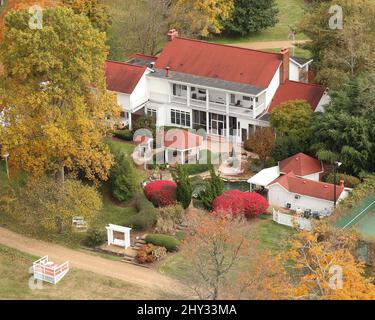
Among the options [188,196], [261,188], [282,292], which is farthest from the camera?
[261,188]

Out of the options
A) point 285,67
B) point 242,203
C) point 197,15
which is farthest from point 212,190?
point 197,15

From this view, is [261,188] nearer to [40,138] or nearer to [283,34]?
[40,138]

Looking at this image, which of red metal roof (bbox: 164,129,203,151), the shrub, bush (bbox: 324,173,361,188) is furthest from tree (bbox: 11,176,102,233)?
bush (bbox: 324,173,361,188)

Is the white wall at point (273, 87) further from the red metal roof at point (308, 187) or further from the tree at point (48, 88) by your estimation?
the tree at point (48, 88)

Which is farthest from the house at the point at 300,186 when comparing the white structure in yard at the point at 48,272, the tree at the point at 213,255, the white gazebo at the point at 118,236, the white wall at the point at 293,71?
the white structure in yard at the point at 48,272

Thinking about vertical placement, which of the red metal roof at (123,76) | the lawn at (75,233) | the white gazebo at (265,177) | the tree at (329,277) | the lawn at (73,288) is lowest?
the lawn at (73,288)

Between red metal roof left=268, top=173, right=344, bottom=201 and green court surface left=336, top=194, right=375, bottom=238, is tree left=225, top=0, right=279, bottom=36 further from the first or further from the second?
green court surface left=336, top=194, right=375, bottom=238

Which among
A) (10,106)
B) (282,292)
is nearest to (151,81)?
(10,106)
